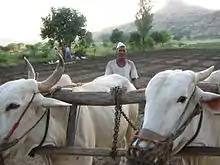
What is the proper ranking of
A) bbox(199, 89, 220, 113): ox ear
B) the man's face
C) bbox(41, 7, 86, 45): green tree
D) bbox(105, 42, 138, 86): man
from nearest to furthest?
1. bbox(199, 89, 220, 113): ox ear
2. the man's face
3. bbox(105, 42, 138, 86): man
4. bbox(41, 7, 86, 45): green tree

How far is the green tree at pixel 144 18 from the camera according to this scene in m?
55.8

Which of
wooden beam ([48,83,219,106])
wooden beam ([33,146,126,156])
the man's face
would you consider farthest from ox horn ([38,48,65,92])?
the man's face

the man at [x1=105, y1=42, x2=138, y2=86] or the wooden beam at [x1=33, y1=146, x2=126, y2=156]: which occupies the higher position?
the man at [x1=105, y1=42, x2=138, y2=86]

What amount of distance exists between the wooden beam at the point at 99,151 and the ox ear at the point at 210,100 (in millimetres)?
380

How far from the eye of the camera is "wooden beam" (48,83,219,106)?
3.90 meters

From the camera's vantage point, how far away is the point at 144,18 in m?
56.7

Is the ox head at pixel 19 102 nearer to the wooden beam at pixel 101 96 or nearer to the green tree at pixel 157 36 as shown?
the wooden beam at pixel 101 96

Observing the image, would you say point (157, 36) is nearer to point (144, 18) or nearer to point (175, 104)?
point (144, 18)

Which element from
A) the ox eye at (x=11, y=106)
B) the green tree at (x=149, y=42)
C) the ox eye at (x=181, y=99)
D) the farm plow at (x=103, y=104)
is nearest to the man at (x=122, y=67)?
the farm plow at (x=103, y=104)

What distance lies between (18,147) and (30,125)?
25 centimetres

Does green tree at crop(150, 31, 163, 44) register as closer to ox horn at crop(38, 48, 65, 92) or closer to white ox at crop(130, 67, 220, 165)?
ox horn at crop(38, 48, 65, 92)

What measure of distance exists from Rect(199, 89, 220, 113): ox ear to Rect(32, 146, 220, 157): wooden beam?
15.0 inches

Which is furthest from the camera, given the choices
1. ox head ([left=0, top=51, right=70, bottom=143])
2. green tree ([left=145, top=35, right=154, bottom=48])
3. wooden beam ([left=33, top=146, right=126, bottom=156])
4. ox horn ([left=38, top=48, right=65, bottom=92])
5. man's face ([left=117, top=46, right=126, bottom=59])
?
green tree ([left=145, top=35, right=154, bottom=48])

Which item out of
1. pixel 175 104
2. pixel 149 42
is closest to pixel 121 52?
pixel 175 104
